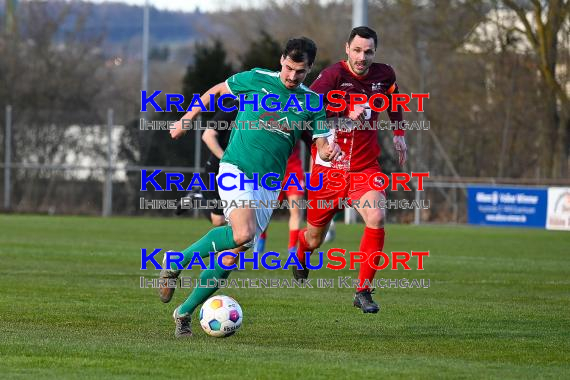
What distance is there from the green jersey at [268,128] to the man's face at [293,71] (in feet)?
0.33

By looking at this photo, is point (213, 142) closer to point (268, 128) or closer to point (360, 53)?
point (360, 53)

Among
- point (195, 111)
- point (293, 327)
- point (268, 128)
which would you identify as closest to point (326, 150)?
point (268, 128)

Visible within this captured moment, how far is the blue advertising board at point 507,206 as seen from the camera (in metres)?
27.8

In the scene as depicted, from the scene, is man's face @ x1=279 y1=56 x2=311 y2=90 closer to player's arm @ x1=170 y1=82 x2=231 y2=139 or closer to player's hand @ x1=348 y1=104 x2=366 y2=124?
player's arm @ x1=170 y1=82 x2=231 y2=139

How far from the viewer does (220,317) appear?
7703 millimetres

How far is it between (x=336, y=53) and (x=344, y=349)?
42885mm

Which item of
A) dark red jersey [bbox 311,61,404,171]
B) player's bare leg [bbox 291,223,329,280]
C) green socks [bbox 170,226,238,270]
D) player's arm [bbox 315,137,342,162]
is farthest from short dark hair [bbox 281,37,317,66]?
player's bare leg [bbox 291,223,329,280]

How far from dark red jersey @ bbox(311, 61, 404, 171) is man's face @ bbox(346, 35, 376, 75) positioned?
0.34ft

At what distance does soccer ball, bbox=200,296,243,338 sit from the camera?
7699 mm

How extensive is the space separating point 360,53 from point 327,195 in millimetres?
1283

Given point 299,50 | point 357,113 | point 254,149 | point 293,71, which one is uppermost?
point 299,50

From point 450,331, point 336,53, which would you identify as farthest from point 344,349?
point 336,53

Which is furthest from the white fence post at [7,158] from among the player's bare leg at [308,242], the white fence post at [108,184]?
the player's bare leg at [308,242]

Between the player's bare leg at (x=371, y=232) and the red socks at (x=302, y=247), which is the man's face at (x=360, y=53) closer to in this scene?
the player's bare leg at (x=371, y=232)
